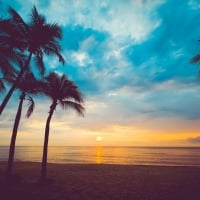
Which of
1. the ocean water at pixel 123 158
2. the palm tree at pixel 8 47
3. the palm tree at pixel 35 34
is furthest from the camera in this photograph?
the ocean water at pixel 123 158

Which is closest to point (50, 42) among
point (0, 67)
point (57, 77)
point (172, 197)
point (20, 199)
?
point (57, 77)

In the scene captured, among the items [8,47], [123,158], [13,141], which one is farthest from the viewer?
[123,158]

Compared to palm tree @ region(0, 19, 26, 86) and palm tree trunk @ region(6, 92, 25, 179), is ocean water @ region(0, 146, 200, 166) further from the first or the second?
palm tree @ region(0, 19, 26, 86)

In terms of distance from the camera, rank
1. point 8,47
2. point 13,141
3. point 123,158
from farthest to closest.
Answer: point 123,158, point 13,141, point 8,47

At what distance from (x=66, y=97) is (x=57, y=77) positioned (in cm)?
150

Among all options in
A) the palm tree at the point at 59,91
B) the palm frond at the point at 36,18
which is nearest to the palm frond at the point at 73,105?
the palm tree at the point at 59,91

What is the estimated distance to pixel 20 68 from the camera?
11.4 meters

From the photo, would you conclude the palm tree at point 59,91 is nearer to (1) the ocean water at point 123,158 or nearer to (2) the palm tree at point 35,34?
(2) the palm tree at point 35,34

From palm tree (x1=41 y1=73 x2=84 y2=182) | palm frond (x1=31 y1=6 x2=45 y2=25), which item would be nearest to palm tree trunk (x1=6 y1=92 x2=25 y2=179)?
palm tree (x1=41 y1=73 x2=84 y2=182)

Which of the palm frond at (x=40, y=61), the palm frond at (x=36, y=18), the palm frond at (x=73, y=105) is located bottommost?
the palm frond at (x=73, y=105)

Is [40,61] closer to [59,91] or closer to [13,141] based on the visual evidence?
[59,91]

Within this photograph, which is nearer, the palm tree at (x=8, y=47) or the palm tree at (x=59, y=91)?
the palm tree at (x=8, y=47)

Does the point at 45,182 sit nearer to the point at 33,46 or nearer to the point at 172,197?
the point at 172,197

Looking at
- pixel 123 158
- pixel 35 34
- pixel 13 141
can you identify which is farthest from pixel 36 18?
pixel 123 158
